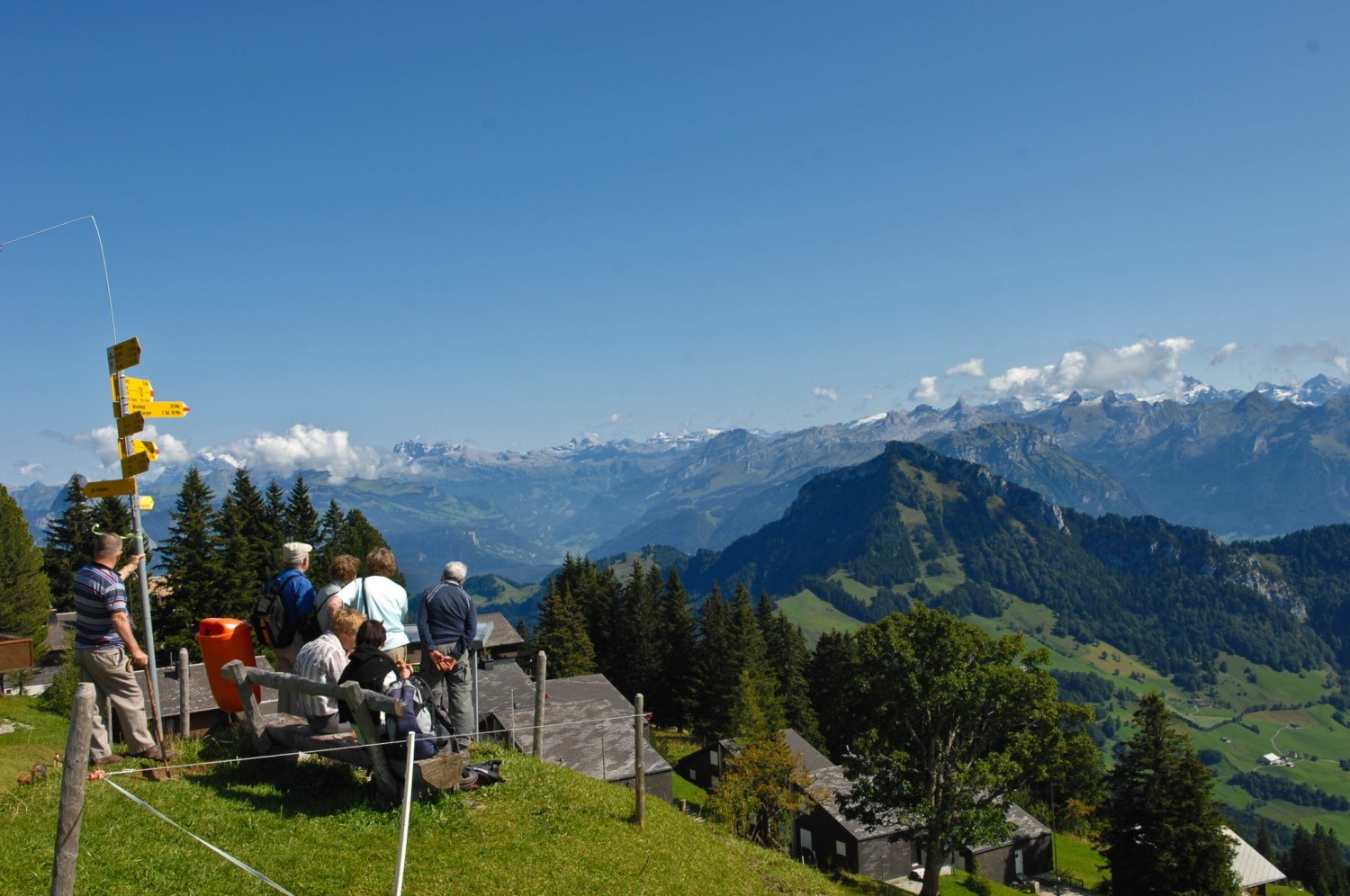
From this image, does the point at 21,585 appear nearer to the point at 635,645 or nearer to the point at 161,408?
the point at 635,645

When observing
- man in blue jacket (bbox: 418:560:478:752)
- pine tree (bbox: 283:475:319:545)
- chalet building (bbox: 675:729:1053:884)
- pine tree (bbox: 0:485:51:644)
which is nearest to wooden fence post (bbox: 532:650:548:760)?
man in blue jacket (bbox: 418:560:478:752)

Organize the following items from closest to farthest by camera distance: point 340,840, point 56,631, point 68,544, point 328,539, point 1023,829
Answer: point 340,840, point 1023,829, point 56,631, point 68,544, point 328,539

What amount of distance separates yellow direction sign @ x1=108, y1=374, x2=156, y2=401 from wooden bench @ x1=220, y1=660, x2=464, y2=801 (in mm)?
4990

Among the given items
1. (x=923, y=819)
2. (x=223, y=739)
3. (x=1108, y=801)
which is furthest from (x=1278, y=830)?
(x=223, y=739)

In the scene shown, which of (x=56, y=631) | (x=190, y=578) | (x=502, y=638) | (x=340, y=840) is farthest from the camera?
(x=56, y=631)

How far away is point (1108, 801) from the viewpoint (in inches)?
1829

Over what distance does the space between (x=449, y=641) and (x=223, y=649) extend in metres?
3.43

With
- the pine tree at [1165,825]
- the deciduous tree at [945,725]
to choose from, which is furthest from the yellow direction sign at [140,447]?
the pine tree at [1165,825]

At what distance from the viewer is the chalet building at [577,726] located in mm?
35562

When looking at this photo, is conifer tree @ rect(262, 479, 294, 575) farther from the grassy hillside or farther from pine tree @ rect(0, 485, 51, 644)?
the grassy hillside

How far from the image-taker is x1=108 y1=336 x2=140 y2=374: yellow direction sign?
42.8ft

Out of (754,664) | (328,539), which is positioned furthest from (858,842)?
(328,539)

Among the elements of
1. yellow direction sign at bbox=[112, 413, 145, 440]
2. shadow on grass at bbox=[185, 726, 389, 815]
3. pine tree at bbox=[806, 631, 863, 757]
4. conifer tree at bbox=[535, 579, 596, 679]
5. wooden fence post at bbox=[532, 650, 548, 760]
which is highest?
yellow direction sign at bbox=[112, 413, 145, 440]

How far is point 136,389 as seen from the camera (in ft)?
43.6
